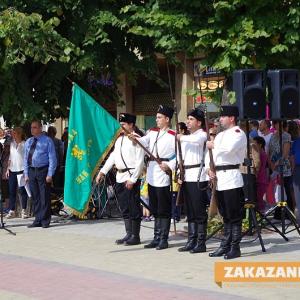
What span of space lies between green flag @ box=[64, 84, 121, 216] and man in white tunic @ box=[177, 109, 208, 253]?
2003 millimetres

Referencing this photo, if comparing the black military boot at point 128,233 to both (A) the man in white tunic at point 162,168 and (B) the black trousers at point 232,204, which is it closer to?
(A) the man in white tunic at point 162,168

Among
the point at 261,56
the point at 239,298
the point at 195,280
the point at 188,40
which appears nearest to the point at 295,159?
the point at 261,56

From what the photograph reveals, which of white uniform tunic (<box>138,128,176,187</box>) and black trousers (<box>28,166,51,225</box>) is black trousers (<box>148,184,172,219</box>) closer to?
white uniform tunic (<box>138,128,176,187</box>)

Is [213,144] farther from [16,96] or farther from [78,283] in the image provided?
[16,96]

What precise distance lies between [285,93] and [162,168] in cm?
212

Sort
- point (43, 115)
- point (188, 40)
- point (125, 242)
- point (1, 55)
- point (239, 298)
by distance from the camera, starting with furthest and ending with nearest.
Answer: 1. point (43, 115)
2. point (1, 55)
3. point (188, 40)
4. point (125, 242)
5. point (239, 298)

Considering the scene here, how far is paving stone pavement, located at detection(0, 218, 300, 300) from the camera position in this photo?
25.6 feet

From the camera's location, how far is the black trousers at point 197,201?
33.8 feet

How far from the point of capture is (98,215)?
15227mm

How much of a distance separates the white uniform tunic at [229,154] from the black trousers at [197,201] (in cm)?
53

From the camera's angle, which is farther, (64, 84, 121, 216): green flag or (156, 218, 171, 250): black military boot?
(64, 84, 121, 216): green flag

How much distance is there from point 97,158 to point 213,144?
3036mm

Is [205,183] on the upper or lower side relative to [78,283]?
upper

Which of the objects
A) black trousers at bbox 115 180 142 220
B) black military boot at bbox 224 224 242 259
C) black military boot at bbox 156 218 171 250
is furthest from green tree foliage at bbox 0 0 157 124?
black military boot at bbox 224 224 242 259
